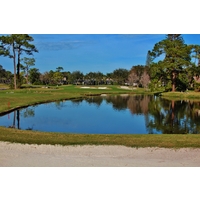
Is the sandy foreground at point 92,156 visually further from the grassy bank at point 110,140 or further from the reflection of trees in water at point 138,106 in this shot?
the reflection of trees in water at point 138,106

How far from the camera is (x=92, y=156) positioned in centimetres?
787

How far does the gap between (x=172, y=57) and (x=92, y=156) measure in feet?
119

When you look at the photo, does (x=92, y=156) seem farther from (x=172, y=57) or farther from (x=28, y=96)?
(x=172, y=57)

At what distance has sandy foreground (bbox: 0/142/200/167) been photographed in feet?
23.6

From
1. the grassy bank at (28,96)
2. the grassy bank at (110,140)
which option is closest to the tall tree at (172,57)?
the grassy bank at (28,96)

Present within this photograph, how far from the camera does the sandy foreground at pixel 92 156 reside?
7.20 meters

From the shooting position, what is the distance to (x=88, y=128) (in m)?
13.9

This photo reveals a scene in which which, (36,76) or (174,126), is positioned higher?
(36,76)

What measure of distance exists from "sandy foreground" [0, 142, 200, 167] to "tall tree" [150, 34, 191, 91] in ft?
110

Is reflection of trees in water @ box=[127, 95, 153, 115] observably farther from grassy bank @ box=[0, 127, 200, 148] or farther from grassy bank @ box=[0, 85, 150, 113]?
grassy bank @ box=[0, 127, 200, 148]

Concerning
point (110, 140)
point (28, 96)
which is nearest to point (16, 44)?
point (28, 96)
